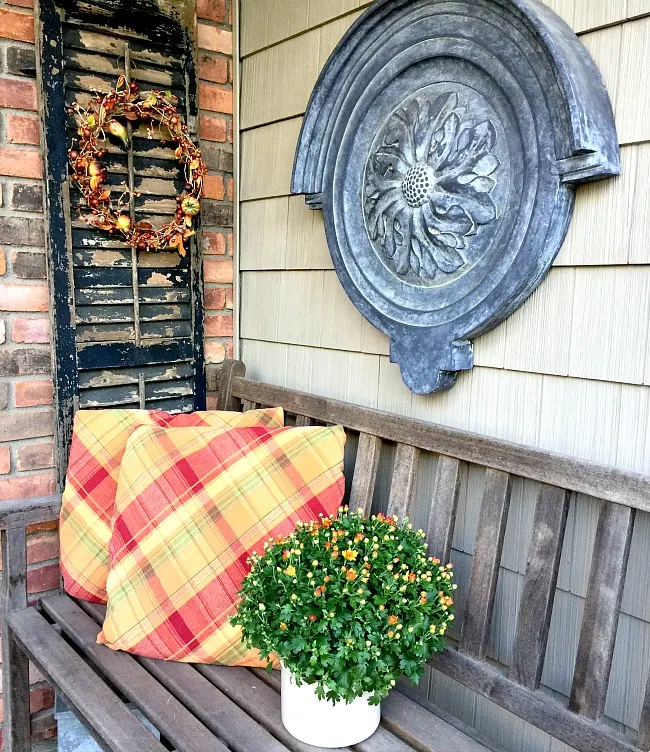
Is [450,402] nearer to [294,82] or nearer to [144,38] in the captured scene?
[294,82]

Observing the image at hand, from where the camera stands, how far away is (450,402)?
150 cm

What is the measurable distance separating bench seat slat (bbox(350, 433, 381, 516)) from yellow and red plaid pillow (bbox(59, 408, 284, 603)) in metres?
0.25

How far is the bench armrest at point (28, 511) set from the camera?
66.2 inches

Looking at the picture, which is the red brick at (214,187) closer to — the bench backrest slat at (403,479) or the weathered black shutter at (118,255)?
the weathered black shutter at (118,255)

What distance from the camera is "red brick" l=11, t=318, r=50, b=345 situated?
69.1 inches

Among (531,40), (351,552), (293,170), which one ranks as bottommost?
(351,552)

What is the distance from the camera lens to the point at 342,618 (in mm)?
1079

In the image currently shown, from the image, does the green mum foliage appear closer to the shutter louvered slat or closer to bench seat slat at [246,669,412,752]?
bench seat slat at [246,669,412,752]

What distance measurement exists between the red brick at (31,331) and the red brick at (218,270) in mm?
483

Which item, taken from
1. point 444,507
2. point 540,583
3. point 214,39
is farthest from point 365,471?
point 214,39

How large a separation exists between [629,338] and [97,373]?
1304 millimetres

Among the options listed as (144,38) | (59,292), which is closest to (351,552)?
(59,292)

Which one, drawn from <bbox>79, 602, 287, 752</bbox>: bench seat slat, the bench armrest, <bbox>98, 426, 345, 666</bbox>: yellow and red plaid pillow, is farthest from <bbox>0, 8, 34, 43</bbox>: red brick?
<bbox>79, 602, 287, 752</bbox>: bench seat slat

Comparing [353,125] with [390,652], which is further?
[353,125]
